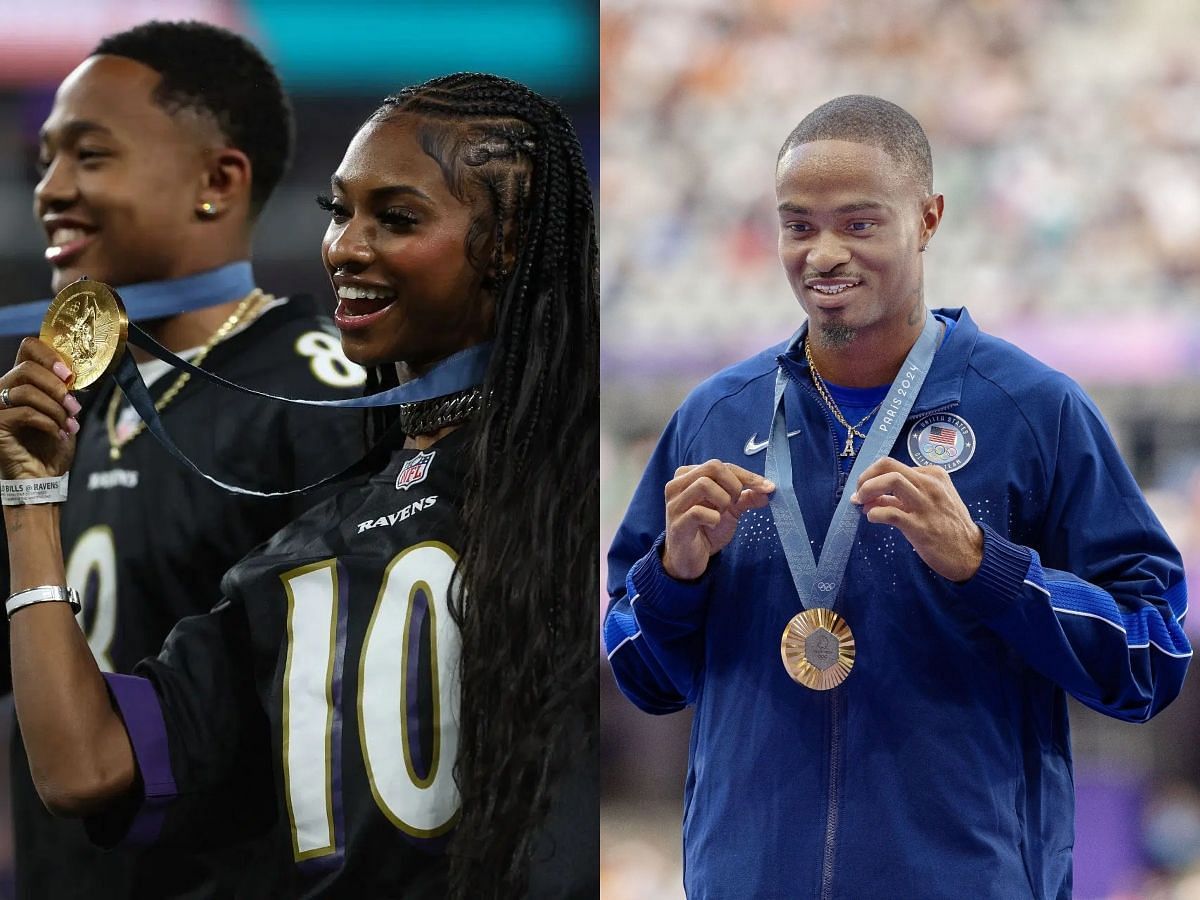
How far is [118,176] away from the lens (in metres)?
2.49

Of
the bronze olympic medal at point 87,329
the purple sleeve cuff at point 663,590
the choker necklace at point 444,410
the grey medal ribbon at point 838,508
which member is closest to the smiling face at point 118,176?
the bronze olympic medal at point 87,329

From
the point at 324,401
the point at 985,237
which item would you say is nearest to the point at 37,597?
the point at 324,401

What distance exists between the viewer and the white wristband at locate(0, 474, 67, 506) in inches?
91.0

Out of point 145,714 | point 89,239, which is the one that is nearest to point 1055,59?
point 89,239

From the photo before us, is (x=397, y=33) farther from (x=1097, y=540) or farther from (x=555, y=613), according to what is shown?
(x=1097, y=540)

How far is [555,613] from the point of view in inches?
92.7

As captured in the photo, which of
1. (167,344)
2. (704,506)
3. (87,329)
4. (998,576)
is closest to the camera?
(998,576)

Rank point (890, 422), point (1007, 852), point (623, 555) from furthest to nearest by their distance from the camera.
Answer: point (623, 555), point (890, 422), point (1007, 852)

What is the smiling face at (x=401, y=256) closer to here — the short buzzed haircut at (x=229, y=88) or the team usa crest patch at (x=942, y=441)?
the short buzzed haircut at (x=229, y=88)

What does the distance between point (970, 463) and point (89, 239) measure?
4.92 ft

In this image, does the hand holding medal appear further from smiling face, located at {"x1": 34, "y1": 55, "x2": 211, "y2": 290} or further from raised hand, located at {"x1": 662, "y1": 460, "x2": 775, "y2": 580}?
raised hand, located at {"x1": 662, "y1": 460, "x2": 775, "y2": 580}

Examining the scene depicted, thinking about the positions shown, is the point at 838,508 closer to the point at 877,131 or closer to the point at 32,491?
the point at 877,131

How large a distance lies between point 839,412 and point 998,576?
0.38m

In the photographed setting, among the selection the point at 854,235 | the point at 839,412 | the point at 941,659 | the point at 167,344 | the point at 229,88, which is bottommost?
the point at 941,659
